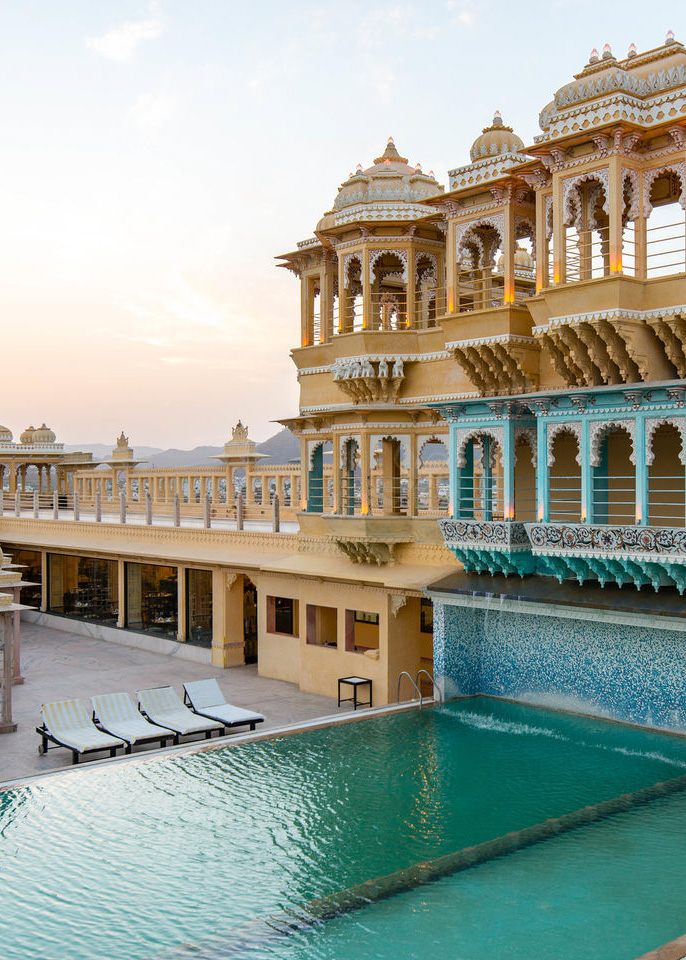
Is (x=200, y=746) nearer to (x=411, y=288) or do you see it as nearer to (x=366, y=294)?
(x=366, y=294)

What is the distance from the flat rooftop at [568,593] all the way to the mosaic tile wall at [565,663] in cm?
67

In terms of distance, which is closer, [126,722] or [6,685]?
[126,722]

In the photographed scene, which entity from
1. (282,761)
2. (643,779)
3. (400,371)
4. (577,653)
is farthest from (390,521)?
(643,779)

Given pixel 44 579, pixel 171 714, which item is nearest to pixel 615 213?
pixel 171 714

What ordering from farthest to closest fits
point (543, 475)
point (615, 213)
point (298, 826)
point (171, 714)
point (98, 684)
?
1. point (98, 684)
2. point (171, 714)
3. point (543, 475)
4. point (615, 213)
5. point (298, 826)

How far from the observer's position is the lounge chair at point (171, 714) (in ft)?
50.3

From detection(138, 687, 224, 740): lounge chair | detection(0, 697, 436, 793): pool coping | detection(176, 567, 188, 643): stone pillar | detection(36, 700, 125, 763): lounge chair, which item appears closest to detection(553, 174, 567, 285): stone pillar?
detection(0, 697, 436, 793): pool coping

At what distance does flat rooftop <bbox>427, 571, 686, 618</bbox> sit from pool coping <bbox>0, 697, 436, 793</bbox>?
2483mm

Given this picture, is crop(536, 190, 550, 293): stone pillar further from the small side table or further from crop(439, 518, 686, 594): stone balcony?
the small side table

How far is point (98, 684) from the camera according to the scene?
20.5m

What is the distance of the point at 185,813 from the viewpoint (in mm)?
11578

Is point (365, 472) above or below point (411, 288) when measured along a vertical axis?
below

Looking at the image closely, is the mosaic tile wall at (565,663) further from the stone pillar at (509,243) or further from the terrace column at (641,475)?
the stone pillar at (509,243)

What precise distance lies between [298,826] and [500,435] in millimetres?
7444
